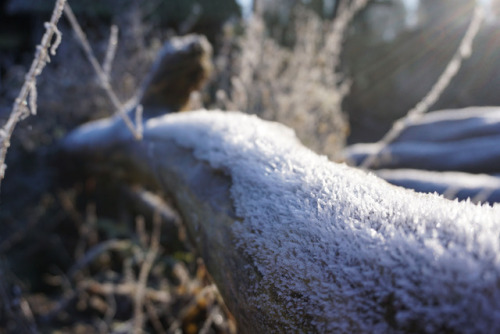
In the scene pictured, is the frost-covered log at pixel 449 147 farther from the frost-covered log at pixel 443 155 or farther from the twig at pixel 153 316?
the twig at pixel 153 316

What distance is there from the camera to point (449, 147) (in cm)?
232

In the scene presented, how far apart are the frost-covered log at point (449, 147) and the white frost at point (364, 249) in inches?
65.9

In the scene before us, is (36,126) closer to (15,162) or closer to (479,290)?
(15,162)

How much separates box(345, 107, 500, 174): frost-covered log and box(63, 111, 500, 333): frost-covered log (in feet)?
5.31

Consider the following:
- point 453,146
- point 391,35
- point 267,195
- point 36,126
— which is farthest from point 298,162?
point 391,35

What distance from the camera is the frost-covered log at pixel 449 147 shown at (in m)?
2.04

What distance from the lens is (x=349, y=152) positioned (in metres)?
2.61

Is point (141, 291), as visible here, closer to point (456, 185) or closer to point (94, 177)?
point (94, 177)

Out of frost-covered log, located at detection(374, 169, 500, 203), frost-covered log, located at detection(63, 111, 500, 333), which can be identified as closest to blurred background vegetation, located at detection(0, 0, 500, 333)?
frost-covered log, located at detection(63, 111, 500, 333)

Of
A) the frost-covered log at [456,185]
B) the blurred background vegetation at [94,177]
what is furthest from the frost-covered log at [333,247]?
the frost-covered log at [456,185]

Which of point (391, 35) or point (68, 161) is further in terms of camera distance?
point (391, 35)

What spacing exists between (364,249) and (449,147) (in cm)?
239

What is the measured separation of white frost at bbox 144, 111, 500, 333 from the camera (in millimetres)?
290

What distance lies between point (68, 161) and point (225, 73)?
1192 mm
